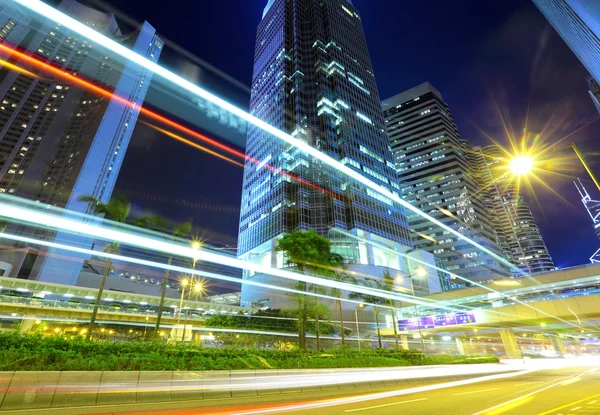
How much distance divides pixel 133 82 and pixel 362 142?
9125 cm

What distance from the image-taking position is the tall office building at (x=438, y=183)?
123500 mm

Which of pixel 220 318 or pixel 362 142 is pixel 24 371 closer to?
pixel 220 318

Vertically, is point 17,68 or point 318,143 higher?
point 17,68

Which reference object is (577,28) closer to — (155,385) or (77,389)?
(155,385)

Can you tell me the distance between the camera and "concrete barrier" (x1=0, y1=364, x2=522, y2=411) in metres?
9.17

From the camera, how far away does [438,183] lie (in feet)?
458

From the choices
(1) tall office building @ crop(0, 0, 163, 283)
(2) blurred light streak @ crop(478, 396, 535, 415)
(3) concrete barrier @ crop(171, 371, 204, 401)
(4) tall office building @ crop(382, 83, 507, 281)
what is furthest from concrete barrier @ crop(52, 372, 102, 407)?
(4) tall office building @ crop(382, 83, 507, 281)

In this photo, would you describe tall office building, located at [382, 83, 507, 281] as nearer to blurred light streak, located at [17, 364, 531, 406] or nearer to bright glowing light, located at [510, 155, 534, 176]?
blurred light streak, located at [17, 364, 531, 406]

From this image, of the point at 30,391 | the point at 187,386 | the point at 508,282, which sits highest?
the point at 508,282

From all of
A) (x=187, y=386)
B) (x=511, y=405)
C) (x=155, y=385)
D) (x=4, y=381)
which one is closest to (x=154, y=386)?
(x=155, y=385)

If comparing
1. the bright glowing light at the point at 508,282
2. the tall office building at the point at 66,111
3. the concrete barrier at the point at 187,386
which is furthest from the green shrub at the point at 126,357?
the tall office building at the point at 66,111

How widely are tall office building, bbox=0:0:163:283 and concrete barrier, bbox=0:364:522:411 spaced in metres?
91.3

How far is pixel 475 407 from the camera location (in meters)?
9.73

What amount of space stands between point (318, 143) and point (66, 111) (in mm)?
102068
